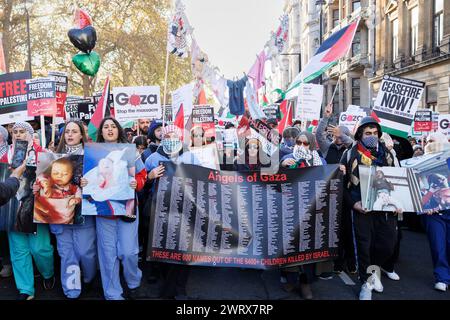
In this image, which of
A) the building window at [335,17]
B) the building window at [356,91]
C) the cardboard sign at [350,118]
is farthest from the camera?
the building window at [335,17]

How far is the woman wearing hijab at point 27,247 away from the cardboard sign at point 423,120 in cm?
1042

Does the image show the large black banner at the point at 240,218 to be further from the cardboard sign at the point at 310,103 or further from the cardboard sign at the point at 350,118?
the cardboard sign at the point at 350,118

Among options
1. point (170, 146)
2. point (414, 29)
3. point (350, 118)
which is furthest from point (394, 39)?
point (170, 146)

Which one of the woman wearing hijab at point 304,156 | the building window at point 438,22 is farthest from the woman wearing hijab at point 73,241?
the building window at point 438,22

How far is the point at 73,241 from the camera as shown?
14.4 feet

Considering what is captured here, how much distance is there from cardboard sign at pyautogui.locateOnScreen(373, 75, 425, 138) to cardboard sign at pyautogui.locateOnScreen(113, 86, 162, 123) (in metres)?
3.88

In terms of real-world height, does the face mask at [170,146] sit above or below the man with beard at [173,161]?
above

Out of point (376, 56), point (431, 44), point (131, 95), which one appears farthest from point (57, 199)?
point (376, 56)

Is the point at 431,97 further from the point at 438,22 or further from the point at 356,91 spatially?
the point at 356,91

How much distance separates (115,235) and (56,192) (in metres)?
0.72

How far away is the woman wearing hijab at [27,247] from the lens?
440cm

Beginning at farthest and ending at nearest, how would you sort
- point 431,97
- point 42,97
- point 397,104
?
point 431,97
point 397,104
point 42,97

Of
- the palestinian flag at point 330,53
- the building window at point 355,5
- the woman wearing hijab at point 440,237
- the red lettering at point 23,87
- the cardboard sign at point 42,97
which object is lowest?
the woman wearing hijab at point 440,237
